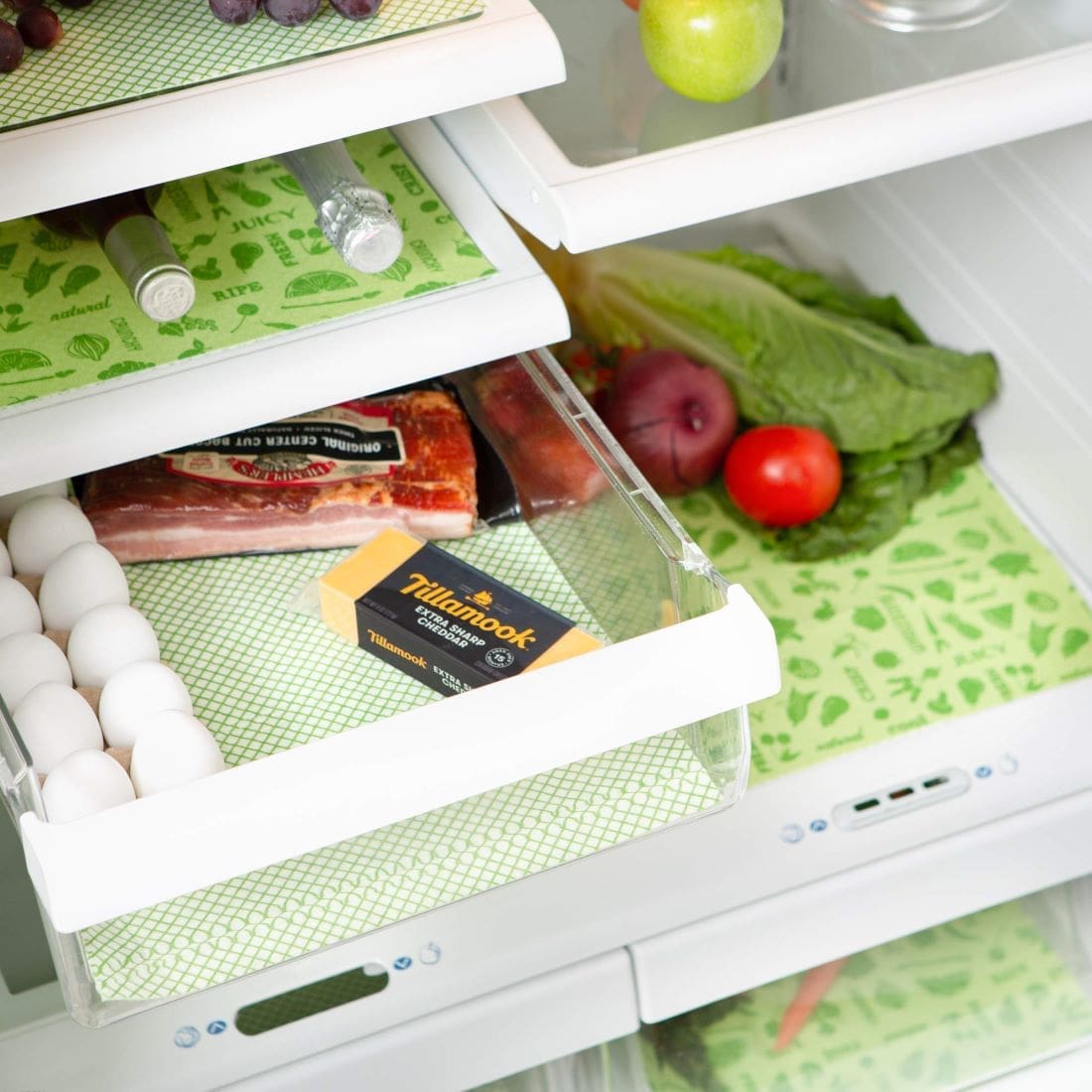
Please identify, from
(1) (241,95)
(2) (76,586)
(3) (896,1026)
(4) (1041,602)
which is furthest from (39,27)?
(3) (896,1026)

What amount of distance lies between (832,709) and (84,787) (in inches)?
27.3

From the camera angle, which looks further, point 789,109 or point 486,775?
point 789,109

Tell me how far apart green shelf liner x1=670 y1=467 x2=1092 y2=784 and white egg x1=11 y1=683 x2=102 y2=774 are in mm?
577

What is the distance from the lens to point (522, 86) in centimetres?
90

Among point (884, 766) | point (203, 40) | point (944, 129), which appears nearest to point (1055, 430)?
point (884, 766)

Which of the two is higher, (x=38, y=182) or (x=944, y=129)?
(x=38, y=182)

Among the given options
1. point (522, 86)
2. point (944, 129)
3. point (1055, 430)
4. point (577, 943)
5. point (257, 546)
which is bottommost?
point (577, 943)

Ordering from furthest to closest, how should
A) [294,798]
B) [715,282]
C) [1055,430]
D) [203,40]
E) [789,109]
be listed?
[715,282]
[1055,430]
[789,109]
[203,40]
[294,798]

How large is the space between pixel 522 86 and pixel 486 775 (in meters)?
0.41

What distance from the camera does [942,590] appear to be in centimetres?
141

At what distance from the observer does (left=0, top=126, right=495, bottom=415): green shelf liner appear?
0.97 meters

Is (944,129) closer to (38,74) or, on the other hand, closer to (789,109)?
(789,109)

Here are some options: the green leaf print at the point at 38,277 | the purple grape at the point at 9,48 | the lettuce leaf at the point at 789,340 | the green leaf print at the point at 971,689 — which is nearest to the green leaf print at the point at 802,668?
the green leaf print at the point at 971,689

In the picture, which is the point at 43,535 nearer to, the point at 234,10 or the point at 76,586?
the point at 76,586
